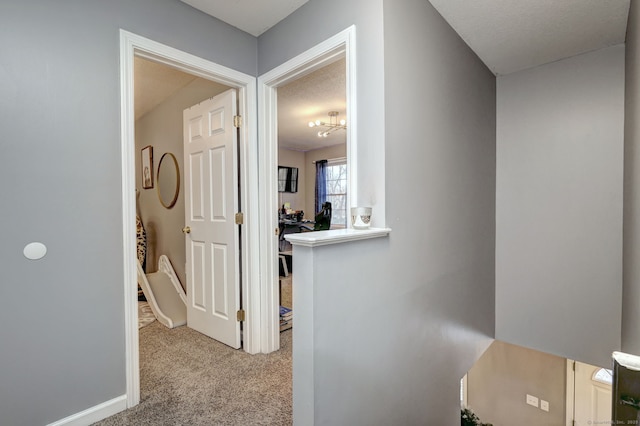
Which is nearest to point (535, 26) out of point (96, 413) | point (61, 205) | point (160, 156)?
point (61, 205)

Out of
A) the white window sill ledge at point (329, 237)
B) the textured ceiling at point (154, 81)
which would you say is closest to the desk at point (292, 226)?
the textured ceiling at point (154, 81)

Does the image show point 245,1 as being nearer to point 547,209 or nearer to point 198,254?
point 198,254

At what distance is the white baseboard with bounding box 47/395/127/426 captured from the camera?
5.01ft

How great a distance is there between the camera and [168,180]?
138 inches

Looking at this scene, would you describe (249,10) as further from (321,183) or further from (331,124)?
(321,183)

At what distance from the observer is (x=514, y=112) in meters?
2.89

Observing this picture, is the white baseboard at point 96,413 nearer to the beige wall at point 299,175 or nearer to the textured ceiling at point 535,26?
the textured ceiling at point 535,26

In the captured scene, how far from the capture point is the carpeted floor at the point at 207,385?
5.41 ft

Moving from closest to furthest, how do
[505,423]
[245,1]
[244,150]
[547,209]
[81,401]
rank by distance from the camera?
[81,401], [245,1], [244,150], [547,209], [505,423]

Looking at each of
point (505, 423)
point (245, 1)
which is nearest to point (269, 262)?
point (245, 1)

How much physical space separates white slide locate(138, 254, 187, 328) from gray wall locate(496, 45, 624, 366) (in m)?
3.11

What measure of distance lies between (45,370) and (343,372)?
55.3 inches

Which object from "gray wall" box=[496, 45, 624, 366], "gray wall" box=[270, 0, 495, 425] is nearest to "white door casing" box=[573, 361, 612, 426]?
"gray wall" box=[496, 45, 624, 366]

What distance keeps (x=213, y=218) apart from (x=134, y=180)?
90cm
